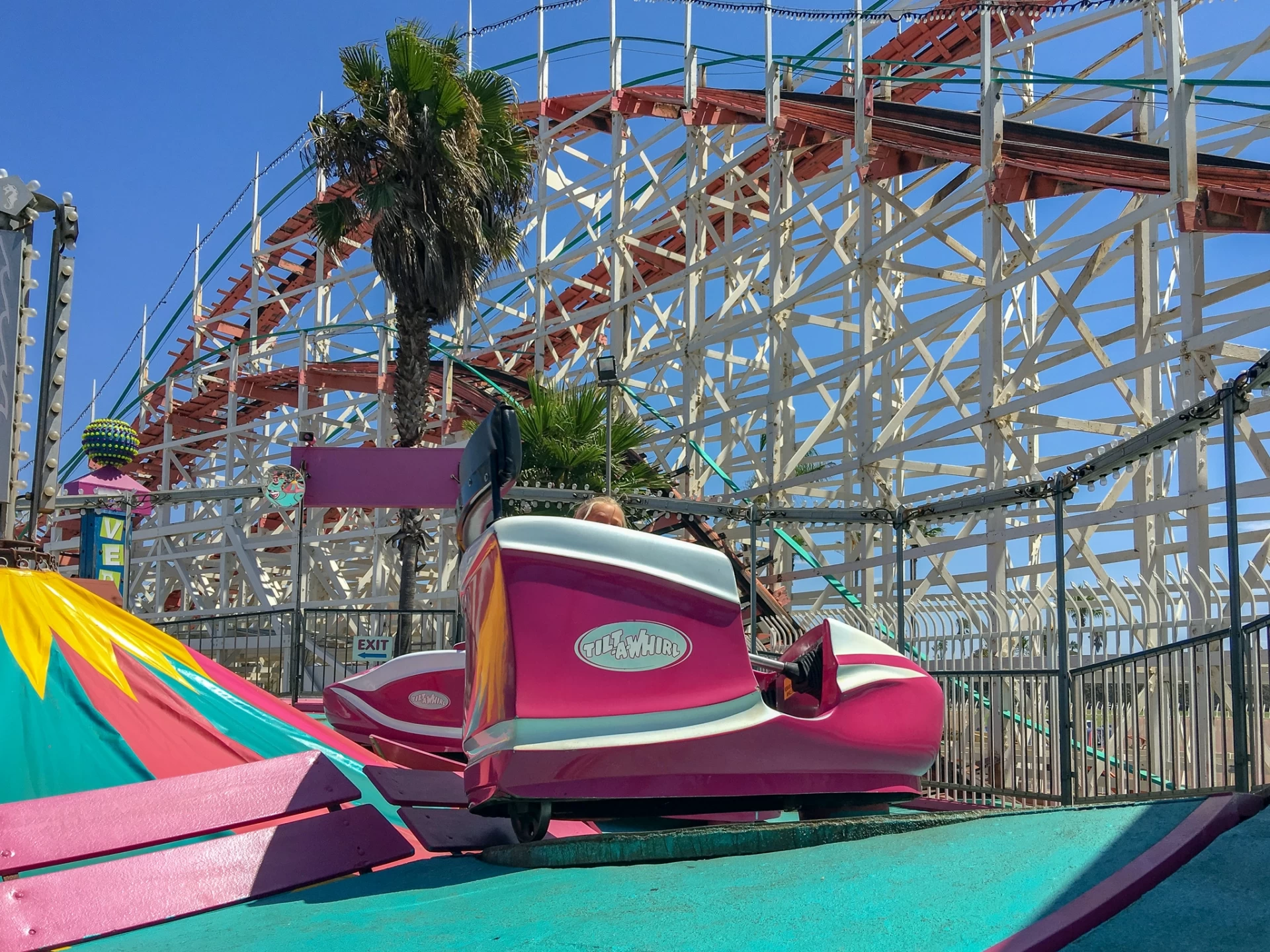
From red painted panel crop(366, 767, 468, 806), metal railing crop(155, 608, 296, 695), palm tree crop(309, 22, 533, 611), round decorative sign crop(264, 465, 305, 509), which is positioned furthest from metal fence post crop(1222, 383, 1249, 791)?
palm tree crop(309, 22, 533, 611)

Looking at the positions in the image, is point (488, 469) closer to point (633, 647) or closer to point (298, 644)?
point (633, 647)

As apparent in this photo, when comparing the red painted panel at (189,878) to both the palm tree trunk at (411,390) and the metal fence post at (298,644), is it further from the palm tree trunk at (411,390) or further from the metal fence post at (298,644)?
the palm tree trunk at (411,390)

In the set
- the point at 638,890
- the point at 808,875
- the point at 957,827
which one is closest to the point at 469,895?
the point at 638,890

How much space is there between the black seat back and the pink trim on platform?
170cm

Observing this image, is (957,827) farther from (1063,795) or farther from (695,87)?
(695,87)

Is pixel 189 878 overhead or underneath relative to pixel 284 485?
underneath

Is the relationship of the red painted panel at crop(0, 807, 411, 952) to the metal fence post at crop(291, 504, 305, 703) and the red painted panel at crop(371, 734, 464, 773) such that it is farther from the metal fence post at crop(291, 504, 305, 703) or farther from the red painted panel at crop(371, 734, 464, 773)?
the metal fence post at crop(291, 504, 305, 703)

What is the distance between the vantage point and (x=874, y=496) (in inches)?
485

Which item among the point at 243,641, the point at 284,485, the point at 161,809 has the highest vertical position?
the point at 284,485

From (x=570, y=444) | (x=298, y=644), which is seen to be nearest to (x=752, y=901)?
(x=298, y=644)

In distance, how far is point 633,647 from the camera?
134 inches

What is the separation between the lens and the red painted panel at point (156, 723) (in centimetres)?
409

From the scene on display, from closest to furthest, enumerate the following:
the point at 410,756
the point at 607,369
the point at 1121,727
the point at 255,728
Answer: the point at 255,728, the point at 1121,727, the point at 410,756, the point at 607,369

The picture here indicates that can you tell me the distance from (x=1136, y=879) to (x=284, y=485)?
9.61 m
